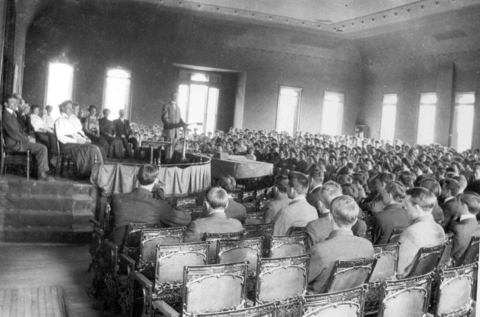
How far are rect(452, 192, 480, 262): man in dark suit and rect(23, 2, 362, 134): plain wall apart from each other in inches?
589

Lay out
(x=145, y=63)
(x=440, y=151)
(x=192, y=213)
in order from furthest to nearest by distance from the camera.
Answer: (x=145, y=63)
(x=440, y=151)
(x=192, y=213)

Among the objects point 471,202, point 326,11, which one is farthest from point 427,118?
point 471,202

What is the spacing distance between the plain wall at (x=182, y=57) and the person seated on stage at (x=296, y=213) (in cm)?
1383

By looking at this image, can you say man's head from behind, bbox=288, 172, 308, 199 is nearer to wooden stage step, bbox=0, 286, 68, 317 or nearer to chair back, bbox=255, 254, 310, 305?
chair back, bbox=255, 254, 310, 305

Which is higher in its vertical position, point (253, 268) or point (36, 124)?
point (36, 124)

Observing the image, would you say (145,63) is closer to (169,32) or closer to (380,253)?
(169,32)

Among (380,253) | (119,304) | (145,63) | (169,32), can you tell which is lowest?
(119,304)

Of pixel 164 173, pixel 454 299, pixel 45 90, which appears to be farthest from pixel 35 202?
pixel 45 90

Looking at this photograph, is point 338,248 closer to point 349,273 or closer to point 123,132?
point 349,273

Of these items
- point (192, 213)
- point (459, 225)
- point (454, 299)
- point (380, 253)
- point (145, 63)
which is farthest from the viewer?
point (145, 63)

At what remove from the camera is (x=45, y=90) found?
16.4 metres

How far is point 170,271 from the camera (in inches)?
137

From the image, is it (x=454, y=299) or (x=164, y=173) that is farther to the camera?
(x=164, y=173)

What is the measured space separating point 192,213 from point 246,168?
5.90 m
